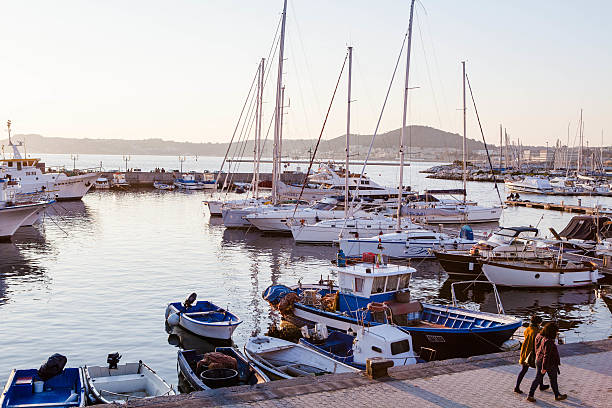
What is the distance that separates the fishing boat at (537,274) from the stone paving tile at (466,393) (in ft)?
53.7

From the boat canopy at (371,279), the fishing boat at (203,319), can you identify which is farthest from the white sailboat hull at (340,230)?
the boat canopy at (371,279)

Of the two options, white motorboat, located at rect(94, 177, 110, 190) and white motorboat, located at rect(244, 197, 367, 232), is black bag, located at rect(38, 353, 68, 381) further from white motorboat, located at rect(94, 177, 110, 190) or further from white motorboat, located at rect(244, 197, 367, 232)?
white motorboat, located at rect(94, 177, 110, 190)

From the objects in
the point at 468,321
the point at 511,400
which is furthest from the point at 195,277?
the point at 511,400

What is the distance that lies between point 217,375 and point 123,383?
2735 mm

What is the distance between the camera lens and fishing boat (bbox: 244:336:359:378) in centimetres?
1777

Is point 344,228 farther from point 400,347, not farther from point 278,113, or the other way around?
point 400,347

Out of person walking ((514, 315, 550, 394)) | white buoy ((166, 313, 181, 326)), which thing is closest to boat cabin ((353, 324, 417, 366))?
person walking ((514, 315, 550, 394))

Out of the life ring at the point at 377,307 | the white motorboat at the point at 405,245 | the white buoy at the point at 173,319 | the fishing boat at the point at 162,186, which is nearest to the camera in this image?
the life ring at the point at 377,307

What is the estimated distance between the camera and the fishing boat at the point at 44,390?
1520 centimetres

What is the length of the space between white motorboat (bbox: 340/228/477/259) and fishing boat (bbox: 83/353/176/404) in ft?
73.6

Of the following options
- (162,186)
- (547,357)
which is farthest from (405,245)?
(162,186)

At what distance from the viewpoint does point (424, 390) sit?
1366 cm

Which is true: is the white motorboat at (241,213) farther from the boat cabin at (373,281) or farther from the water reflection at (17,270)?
the boat cabin at (373,281)

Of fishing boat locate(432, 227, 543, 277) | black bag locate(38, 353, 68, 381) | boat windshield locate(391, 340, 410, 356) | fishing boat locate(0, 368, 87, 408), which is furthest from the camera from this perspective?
fishing boat locate(432, 227, 543, 277)
